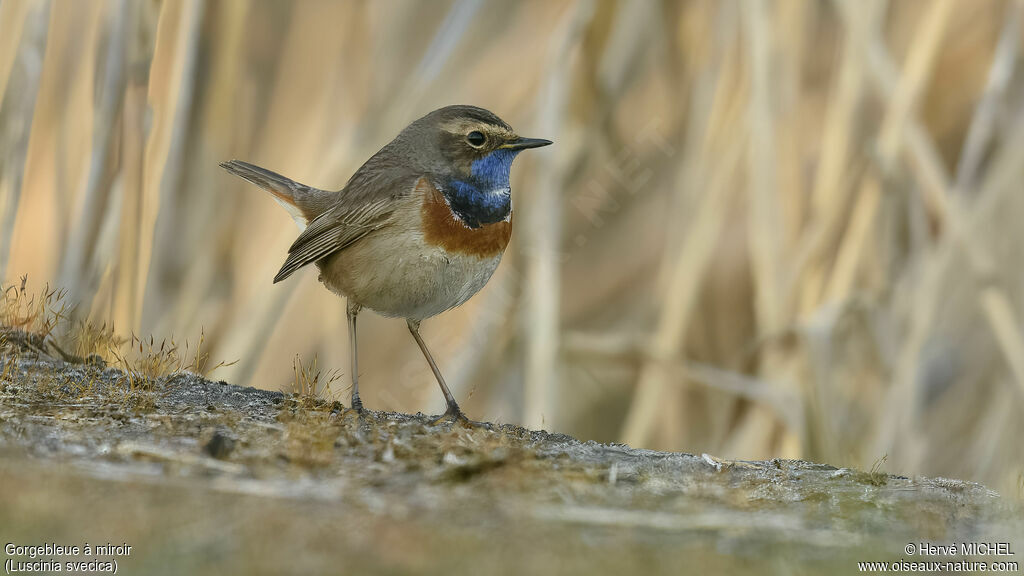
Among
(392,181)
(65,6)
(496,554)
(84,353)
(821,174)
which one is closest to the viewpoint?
(496,554)

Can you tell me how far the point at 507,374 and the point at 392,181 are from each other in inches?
76.5

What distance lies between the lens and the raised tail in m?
5.65

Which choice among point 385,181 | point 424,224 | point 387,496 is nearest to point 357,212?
point 385,181

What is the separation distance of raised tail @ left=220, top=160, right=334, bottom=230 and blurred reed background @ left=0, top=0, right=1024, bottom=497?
227 mm

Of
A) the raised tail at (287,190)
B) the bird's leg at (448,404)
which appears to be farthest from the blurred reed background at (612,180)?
the bird's leg at (448,404)

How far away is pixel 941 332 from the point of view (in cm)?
716

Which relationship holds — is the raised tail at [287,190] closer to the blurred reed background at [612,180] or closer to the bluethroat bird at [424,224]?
the blurred reed background at [612,180]

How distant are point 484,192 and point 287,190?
1.40m

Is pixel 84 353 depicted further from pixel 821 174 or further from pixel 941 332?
pixel 941 332

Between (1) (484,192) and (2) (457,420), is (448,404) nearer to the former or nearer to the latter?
(2) (457,420)

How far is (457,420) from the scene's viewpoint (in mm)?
4492

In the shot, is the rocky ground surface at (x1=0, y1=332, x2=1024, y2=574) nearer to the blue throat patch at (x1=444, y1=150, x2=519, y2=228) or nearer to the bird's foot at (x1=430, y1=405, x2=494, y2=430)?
the bird's foot at (x1=430, y1=405, x2=494, y2=430)

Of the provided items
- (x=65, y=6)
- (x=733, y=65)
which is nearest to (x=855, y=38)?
(x=733, y=65)

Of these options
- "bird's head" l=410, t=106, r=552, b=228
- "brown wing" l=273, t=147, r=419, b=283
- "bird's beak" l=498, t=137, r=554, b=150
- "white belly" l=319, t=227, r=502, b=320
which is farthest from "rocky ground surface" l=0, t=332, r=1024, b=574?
"bird's beak" l=498, t=137, r=554, b=150
